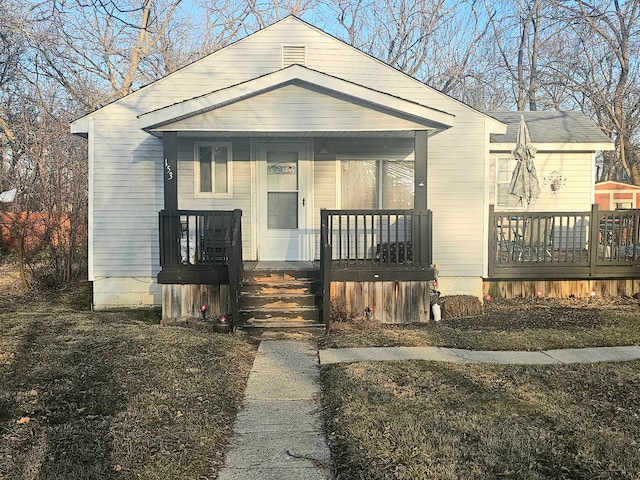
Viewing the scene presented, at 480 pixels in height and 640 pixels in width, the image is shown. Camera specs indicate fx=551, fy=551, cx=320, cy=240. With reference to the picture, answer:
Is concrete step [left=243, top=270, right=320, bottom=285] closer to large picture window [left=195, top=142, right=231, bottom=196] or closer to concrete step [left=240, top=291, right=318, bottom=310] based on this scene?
concrete step [left=240, top=291, right=318, bottom=310]

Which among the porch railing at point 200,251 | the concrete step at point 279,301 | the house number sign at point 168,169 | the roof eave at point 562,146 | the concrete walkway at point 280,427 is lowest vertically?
the concrete walkway at point 280,427

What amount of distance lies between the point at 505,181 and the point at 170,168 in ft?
22.4

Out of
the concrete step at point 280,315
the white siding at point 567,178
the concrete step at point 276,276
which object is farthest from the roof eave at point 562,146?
the concrete step at point 280,315

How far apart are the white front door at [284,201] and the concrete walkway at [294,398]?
3047mm

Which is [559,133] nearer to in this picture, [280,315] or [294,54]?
[294,54]

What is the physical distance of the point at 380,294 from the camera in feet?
26.8

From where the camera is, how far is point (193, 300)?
8180 mm

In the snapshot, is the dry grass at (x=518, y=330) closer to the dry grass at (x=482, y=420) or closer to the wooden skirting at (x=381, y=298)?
the wooden skirting at (x=381, y=298)

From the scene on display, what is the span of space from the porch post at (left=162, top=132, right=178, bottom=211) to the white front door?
6.24ft

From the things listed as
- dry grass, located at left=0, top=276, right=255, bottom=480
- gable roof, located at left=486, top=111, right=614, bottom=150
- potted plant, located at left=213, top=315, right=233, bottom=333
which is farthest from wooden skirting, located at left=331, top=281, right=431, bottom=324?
gable roof, located at left=486, top=111, right=614, bottom=150

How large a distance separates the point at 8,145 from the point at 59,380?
1148cm

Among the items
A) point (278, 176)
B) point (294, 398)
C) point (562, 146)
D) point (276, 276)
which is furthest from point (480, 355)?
point (562, 146)

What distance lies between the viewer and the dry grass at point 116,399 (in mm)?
3518

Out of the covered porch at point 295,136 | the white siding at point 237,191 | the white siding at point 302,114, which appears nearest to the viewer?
the covered porch at point 295,136
